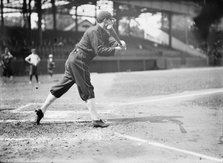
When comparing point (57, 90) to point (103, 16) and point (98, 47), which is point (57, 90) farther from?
point (103, 16)

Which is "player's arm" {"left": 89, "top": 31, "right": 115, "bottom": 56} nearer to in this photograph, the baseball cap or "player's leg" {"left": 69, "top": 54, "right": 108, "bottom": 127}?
the baseball cap

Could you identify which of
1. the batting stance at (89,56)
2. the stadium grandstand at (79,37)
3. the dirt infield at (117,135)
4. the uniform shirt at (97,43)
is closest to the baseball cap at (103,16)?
the batting stance at (89,56)

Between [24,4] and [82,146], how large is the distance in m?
26.1

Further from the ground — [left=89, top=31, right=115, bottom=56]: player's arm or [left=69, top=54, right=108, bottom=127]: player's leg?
[left=89, top=31, right=115, bottom=56]: player's arm

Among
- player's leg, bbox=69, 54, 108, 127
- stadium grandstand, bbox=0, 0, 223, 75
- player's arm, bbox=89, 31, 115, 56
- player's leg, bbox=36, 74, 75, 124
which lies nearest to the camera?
player's arm, bbox=89, 31, 115, 56

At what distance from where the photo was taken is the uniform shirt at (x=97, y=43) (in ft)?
15.2

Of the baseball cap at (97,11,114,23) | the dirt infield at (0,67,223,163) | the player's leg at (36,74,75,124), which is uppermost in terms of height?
the baseball cap at (97,11,114,23)

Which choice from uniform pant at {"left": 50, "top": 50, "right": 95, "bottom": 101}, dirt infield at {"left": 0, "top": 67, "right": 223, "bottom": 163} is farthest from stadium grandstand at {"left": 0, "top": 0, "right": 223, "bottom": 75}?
uniform pant at {"left": 50, "top": 50, "right": 95, "bottom": 101}

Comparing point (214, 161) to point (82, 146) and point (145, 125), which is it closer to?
point (82, 146)

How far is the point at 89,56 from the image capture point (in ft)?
16.1

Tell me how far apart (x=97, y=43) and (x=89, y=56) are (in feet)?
1.21

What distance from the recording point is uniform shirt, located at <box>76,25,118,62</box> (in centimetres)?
462

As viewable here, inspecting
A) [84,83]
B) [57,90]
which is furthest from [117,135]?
[57,90]

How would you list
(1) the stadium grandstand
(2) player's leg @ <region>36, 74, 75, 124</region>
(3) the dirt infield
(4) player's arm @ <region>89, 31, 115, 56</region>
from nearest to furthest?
(3) the dirt infield, (4) player's arm @ <region>89, 31, 115, 56</region>, (2) player's leg @ <region>36, 74, 75, 124</region>, (1) the stadium grandstand
